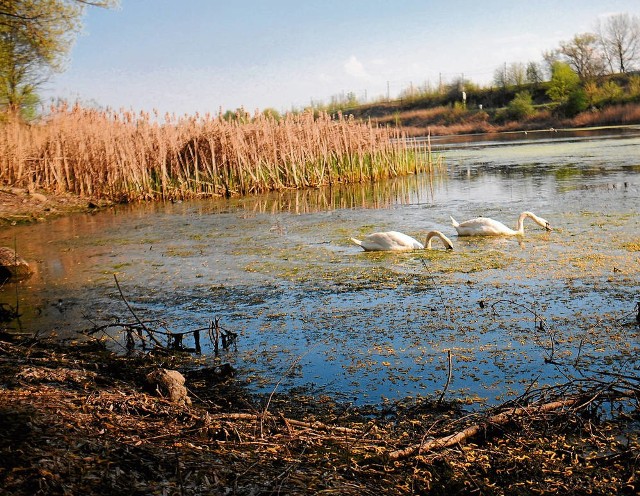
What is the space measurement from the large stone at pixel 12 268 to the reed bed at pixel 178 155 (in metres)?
8.10

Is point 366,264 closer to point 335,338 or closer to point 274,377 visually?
point 335,338

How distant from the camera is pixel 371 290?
6824 millimetres

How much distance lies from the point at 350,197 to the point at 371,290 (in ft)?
31.3

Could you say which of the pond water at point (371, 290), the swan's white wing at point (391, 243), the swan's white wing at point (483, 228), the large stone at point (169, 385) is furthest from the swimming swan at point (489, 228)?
the large stone at point (169, 385)

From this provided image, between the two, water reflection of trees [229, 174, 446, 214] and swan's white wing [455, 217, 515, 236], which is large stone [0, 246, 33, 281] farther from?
water reflection of trees [229, 174, 446, 214]

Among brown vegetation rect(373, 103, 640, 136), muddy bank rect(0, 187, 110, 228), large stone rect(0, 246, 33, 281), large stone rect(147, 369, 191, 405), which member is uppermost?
brown vegetation rect(373, 103, 640, 136)

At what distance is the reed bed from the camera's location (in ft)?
55.0

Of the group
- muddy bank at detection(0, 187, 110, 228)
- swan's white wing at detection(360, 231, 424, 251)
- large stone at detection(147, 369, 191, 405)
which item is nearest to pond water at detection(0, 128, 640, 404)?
swan's white wing at detection(360, 231, 424, 251)

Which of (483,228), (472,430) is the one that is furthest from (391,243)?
(472,430)

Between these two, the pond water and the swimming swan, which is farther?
the swimming swan

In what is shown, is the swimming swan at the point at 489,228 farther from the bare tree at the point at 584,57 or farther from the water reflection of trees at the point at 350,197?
the bare tree at the point at 584,57

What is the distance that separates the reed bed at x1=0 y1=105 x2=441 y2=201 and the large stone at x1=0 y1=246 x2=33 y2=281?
810 centimetres

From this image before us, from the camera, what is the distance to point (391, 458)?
120 inches

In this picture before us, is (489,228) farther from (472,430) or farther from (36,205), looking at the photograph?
(36,205)
